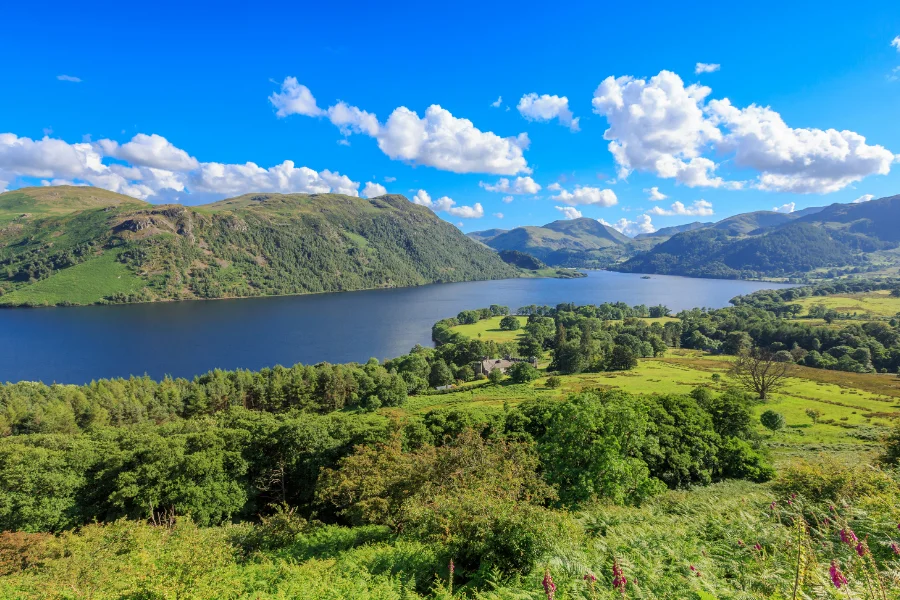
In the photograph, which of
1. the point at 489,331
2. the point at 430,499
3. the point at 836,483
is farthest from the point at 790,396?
the point at 489,331

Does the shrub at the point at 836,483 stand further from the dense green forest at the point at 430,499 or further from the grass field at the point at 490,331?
the grass field at the point at 490,331

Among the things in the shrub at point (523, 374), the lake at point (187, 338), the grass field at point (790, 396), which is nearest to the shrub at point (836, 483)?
the grass field at point (790, 396)

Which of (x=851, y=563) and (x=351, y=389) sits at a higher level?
(x=851, y=563)

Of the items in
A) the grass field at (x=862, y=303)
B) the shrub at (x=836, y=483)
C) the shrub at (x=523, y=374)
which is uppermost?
the shrub at (x=836, y=483)

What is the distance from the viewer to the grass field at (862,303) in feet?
474

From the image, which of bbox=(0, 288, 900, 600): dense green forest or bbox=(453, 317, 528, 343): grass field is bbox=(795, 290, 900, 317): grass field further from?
bbox=(0, 288, 900, 600): dense green forest

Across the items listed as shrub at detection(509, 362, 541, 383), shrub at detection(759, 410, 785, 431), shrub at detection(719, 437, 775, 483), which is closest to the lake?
shrub at detection(509, 362, 541, 383)

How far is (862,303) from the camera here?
160 m

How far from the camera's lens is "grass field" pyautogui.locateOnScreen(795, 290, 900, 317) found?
144 m

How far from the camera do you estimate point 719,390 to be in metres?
57.1

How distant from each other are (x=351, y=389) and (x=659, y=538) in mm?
61258

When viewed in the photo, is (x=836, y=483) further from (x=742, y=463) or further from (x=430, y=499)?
(x=742, y=463)

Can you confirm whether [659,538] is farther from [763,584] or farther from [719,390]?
[719,390]

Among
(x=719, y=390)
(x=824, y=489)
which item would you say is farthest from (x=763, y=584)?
(x=719, y=390)
